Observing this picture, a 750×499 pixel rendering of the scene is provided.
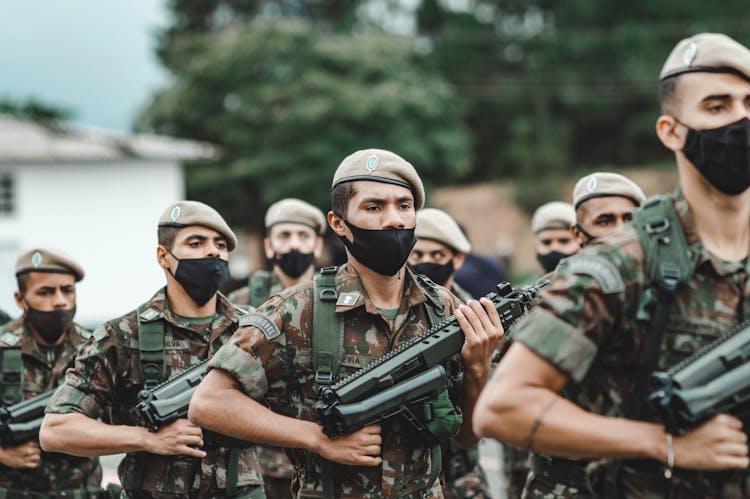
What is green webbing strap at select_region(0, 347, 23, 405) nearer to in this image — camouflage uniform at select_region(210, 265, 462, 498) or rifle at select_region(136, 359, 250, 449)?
rifle at select_region(136, 359, 250, 449)

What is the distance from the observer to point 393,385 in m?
3.35

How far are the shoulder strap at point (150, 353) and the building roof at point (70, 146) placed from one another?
83.3 ft

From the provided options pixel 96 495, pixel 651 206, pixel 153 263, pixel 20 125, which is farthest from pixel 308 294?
pixel 20 125

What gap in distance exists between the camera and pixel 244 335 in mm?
3354

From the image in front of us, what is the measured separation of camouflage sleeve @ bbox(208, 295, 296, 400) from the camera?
3268 millimetres

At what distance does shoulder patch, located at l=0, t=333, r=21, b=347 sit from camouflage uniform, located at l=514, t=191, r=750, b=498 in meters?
3.96

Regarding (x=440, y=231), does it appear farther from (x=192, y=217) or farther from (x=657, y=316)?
(x=657, y=316)

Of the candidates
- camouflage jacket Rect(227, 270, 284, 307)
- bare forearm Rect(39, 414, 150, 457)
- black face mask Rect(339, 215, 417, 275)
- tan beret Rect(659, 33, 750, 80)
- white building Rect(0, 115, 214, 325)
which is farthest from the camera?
white building Rect(0, 115, 214, 325)

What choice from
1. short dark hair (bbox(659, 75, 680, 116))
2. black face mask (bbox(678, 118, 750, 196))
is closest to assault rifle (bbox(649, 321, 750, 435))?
black face mask (bbox(678, 118, 750, 196))

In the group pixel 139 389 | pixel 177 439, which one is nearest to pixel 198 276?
pixel 139 389

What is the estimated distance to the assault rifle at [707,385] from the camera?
2367 mm

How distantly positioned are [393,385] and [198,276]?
1.71 metres

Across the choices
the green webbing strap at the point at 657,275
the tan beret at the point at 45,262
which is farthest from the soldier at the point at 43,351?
the green webbing strap at the point at 657,275

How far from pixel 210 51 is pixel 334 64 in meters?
4.87
